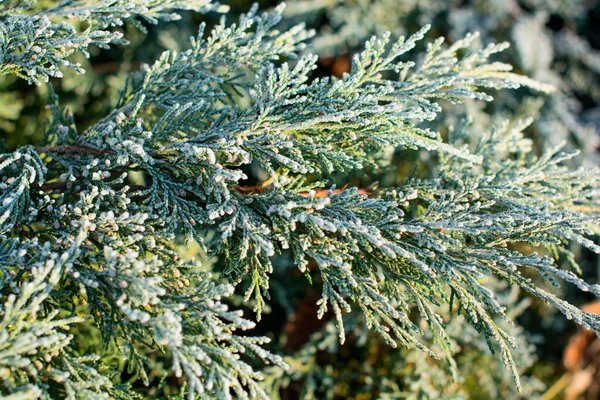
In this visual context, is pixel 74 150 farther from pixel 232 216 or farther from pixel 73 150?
pixel 232 216

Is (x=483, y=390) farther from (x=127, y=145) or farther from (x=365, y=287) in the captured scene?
(x=127, y=145)

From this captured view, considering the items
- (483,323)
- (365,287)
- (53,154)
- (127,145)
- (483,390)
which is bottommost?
(483,390)

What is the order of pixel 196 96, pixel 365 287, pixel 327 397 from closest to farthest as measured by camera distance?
pixel 365 287
pixel 196 96
pixel 327 397

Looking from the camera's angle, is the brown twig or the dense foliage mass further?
the brown twig

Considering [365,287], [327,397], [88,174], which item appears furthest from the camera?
[327,397]

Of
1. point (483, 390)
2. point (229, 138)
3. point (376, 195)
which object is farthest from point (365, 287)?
point (483, 390)

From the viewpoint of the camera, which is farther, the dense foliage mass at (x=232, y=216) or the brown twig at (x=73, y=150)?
the brown twig at (x=73, y=150)

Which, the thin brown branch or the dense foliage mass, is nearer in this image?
the dense foliage mass

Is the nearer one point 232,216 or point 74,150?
point 232,216

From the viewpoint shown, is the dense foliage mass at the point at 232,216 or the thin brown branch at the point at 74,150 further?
the thin brown branch at the point at 74,150

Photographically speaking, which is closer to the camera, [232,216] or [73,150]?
[232,216]

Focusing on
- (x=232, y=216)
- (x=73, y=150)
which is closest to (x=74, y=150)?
(x=73, y=150)
